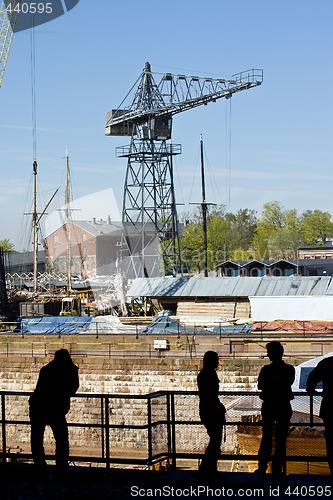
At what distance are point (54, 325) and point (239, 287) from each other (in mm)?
9694

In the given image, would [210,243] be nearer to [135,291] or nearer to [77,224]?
[77,224]

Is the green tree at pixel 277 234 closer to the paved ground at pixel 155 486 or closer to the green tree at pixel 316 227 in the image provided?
the green tree at pixel 316 227

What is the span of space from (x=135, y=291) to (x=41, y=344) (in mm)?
14161

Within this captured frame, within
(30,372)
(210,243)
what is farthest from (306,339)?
(210,243)

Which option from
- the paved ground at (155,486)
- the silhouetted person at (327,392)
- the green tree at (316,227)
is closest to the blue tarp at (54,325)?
the paved ground at (155,486)

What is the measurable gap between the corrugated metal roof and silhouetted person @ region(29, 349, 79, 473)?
3257cm

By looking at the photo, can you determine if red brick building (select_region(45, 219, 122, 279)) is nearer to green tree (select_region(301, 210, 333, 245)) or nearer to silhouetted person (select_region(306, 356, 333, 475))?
green tree (select_region(301, 210, 333, 245))

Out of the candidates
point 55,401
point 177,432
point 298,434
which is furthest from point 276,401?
point 177,432

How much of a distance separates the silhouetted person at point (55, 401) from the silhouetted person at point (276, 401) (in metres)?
2.07

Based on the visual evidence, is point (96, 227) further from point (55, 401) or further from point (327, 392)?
point (327, 392)

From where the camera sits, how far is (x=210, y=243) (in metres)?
94.1

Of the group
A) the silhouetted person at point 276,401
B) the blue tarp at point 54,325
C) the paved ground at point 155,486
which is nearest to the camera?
the paved ground at point 155,486

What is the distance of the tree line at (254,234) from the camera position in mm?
91281

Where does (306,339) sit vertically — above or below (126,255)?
below
